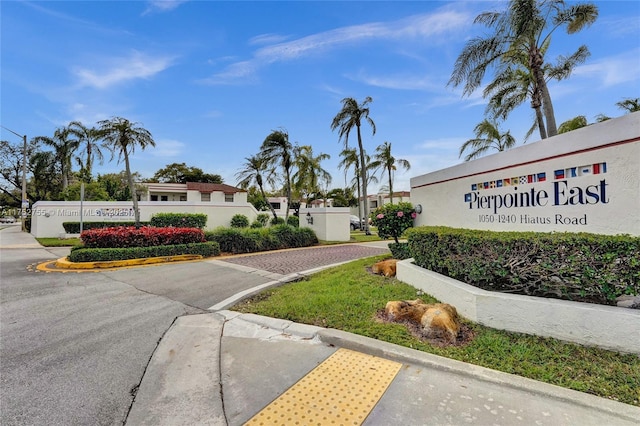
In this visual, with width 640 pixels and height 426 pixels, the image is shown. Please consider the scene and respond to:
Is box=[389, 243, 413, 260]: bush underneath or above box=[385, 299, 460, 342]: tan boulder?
above

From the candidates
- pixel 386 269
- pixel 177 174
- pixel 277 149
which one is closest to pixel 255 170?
pixel 277 149

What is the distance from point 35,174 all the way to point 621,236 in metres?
42.0

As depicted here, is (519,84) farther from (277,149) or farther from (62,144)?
(62,144)

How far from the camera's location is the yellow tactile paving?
2.30 metres

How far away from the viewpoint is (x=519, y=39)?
372 inches

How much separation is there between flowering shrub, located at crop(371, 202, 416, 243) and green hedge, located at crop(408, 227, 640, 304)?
3764mm

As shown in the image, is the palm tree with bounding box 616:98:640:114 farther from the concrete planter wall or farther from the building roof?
the building roof

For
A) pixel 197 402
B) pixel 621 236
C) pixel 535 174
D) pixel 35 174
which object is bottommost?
pixel 197 402

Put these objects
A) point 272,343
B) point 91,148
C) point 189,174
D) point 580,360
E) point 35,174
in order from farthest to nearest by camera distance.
→ point 189,174
point 35,174
point 91,148
point 272,343
point 580,360

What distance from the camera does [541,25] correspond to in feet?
29.8

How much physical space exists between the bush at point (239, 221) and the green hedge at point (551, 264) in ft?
57.4

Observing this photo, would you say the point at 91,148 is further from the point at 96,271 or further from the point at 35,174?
the point at 96,271

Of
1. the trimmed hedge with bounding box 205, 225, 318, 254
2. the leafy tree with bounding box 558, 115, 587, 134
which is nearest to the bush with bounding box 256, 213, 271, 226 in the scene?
the trimmed hedge with bounding box 205, 225, 318, 254

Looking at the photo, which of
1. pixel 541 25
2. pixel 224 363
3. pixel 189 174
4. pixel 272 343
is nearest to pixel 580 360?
pixel 272 343
